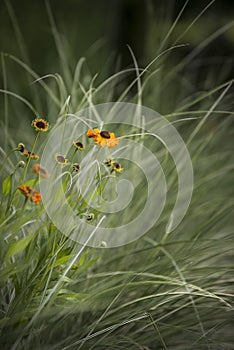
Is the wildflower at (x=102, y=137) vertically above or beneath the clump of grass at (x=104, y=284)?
above

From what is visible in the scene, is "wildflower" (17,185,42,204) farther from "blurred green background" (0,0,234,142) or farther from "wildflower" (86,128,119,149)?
"blurred green background" (0,0,234,142)

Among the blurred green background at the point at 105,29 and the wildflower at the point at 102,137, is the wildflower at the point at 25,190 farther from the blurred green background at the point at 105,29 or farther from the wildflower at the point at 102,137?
the blurred green background at the point at 105,29

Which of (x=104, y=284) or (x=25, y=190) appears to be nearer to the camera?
(x=25, y=190)

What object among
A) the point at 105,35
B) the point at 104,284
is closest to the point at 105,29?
the point at 105,35

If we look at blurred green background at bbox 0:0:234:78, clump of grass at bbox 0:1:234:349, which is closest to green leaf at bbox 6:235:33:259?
clump of grass at bbox 0:1:234:349

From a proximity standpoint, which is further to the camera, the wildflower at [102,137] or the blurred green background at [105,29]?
the blurred green background at [105,29]

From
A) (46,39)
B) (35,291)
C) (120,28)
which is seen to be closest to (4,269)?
(35,291)

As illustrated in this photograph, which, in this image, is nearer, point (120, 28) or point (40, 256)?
point (40, 256)

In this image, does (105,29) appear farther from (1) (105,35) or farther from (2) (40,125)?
(2) (40,125)

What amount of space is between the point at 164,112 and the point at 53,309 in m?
0.71

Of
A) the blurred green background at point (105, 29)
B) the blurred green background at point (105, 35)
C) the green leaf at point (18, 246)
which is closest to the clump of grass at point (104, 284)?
the green leaf at point (18, 246)

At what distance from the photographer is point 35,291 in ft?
2.06

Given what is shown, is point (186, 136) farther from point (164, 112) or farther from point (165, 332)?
point (165, 332)

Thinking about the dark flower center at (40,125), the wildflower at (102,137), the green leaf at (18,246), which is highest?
the wildflower at (102,137)
